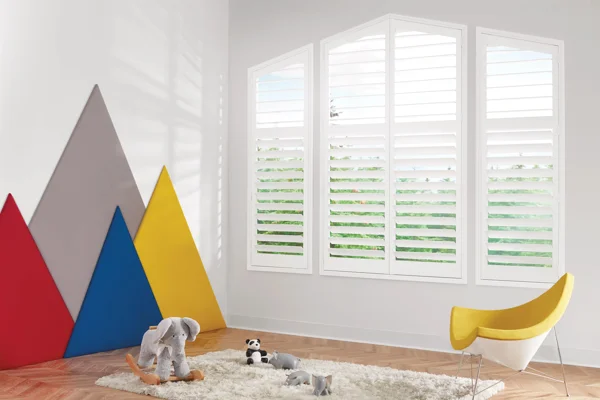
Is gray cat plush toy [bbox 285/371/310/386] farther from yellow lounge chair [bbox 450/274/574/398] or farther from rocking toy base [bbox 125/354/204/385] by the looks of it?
yellow lounge chair [bbox 450/274/574/398]

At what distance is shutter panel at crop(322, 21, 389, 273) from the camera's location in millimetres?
5160

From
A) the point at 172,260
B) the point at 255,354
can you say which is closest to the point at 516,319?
the point at 255,354

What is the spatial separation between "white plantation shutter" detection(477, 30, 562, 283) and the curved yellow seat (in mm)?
Answer: 839

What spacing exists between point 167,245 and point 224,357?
1.23 meters

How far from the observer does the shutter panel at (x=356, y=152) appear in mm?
5160

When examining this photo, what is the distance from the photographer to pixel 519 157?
185 inches

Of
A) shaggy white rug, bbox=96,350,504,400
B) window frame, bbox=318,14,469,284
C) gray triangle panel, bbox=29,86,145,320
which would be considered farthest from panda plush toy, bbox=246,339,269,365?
gray triangle panel, bbox=29,86,145,320

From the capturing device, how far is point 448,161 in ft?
16.1

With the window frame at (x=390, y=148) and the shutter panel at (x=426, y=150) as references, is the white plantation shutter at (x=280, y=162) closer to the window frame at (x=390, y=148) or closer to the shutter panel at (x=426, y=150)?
the window frame at (x=390, y=148)

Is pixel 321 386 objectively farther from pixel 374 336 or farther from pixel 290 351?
pixel 374 336

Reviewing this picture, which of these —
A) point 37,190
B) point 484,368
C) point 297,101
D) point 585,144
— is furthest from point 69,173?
point 585,144

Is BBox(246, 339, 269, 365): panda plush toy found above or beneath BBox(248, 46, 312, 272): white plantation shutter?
beneath

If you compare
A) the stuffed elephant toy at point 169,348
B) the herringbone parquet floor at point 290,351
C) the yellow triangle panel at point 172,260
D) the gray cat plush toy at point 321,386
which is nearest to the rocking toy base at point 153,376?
the stuffed elephant toy at point 169,348

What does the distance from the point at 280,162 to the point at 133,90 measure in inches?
56.1
